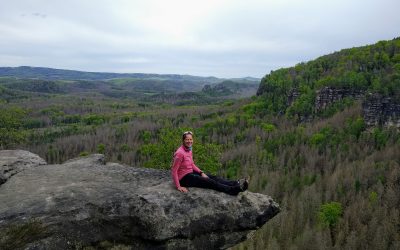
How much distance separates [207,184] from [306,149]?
4361 inches

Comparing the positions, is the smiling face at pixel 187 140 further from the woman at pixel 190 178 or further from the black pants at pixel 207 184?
the black pants at pixel 207 184

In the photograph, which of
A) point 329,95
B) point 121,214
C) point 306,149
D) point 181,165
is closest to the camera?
point 121,214

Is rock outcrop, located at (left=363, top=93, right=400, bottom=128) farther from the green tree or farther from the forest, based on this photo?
the green tree

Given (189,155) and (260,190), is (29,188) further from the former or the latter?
(260,190)

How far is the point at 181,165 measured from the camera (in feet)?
77.3

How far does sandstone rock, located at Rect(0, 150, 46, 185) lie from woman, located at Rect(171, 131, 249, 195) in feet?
38.0

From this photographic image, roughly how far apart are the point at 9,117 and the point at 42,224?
8156 centimetres

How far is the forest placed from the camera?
78.8 m

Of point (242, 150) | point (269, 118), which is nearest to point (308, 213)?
point (242, 150)

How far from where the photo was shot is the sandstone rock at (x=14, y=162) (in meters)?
27.5

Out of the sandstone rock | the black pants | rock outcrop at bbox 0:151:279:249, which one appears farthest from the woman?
the sandstone rock

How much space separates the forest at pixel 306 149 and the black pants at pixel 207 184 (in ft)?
71.0

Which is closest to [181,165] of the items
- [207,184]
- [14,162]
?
[207,184]

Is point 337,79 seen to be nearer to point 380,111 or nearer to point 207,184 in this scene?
point 380,111
